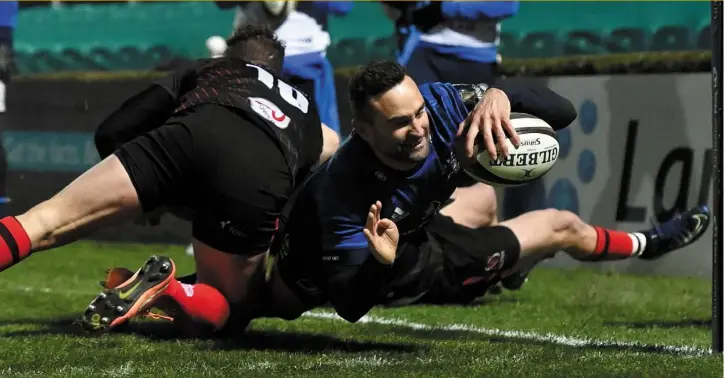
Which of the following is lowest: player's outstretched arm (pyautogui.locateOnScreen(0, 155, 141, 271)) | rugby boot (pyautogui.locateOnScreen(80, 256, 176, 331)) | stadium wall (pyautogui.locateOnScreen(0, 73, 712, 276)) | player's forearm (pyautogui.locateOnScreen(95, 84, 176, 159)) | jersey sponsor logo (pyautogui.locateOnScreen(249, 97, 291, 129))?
stadium wall (pyautogui.locateOnScreen(0, 73, 712, 276))

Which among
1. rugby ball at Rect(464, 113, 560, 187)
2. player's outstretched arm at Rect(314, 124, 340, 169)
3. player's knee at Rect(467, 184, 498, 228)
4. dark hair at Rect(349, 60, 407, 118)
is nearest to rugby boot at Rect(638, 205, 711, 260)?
player's knee at Rect(467, 184, 498, 228)

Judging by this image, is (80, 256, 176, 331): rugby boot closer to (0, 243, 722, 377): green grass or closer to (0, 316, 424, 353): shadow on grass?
(0, 243, 722, 377): green grass

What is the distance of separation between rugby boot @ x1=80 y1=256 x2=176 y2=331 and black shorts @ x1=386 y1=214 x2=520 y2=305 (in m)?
1.16

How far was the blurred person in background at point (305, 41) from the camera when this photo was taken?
8969 millimetres

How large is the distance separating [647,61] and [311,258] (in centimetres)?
456

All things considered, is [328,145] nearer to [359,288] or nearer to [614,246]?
[359,288]

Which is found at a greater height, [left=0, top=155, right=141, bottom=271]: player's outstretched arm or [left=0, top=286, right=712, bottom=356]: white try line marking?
[left=0, top=155, right=141, bottom=271]: player's outstretched arm

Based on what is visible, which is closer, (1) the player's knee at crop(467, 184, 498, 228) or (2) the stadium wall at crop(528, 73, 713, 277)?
(1) the player's knee at crop(467, 184, 498, 228)

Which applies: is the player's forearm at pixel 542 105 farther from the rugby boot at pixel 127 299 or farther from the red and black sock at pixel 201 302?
the rugby boot at pixel 127 299

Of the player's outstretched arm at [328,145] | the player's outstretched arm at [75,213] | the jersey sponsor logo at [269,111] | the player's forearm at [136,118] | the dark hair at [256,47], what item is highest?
the dark hair at [256,47]

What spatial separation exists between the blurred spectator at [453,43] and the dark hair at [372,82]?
4.05 metres

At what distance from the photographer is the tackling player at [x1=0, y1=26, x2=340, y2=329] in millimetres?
4473

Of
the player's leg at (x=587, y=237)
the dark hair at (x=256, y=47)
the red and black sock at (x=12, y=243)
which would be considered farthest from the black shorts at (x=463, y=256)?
the red and black sock at (x=12, y=243)

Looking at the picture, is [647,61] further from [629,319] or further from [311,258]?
[311,258]
